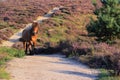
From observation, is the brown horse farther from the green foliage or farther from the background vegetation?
the green foliage

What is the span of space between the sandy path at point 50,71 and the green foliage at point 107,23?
26.2 ft

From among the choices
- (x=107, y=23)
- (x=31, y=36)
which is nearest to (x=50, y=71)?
(x=31, y=36)

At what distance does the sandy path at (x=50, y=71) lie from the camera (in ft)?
56.8

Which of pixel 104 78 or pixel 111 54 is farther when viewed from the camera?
pixel 111 54

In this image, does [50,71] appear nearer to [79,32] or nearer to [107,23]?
[107,23]

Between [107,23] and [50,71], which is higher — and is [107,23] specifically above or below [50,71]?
above

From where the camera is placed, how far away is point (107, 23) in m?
29.7

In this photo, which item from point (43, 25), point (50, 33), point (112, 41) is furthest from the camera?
point (43, 25)

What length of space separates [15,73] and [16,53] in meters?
7.90

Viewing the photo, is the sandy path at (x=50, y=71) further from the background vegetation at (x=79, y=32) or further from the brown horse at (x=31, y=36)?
the brown horse at (x=31, y=36)

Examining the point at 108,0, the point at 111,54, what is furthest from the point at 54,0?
the point at 111,54

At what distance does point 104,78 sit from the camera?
56.1 ft

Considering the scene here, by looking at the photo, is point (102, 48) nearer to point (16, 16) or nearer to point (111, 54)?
point (111, 54)

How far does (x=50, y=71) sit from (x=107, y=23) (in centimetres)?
1170
